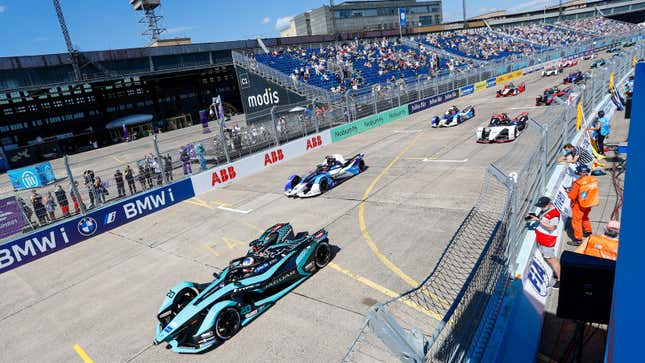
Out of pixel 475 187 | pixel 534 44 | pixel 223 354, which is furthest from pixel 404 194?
pixel 534 44

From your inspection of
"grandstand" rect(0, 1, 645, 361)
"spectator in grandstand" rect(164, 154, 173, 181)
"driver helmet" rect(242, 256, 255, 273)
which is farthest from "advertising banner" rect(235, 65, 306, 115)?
"driver helmet" rect(242, 256, 255, 273)

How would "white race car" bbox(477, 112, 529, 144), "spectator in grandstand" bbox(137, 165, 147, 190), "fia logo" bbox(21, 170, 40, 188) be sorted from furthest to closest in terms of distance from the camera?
"fia logo" bbox(21, 170, 40, 188), "white race car" bbox(477, 112, 529, 144), "spectator in grandstand" bbox(137, 165, 147, 190)

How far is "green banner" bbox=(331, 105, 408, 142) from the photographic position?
22808 mm

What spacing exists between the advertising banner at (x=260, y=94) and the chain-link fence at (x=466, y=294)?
22860mm

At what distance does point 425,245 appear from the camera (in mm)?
8016

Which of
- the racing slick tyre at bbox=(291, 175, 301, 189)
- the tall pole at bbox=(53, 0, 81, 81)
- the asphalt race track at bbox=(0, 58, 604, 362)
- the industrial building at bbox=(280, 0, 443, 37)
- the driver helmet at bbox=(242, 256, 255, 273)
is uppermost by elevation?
the industrial building at bbox=(280, 0, 443, 37)

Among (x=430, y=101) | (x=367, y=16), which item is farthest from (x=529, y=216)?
(x=367, y=16)

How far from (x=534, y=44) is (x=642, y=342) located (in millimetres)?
75722

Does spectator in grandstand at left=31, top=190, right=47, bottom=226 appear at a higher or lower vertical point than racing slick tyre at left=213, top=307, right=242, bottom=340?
higher

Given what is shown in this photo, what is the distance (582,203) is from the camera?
6.55 m

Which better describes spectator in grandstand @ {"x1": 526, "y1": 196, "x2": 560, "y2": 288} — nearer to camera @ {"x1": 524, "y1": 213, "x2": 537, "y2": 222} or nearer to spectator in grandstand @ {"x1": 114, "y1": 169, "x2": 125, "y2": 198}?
camera @ {"x1": 524, "y1": 213, "x2": 537, "y2": 222}

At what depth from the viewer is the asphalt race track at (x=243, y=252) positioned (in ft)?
20.5

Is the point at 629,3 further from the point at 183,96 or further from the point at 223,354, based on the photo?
the point at 223,354

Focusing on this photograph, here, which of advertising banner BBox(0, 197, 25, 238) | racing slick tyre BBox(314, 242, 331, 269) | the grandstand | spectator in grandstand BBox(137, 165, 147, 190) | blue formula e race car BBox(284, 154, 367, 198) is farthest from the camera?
spectator in grandstand BBox(137, 165, 147, 190)
